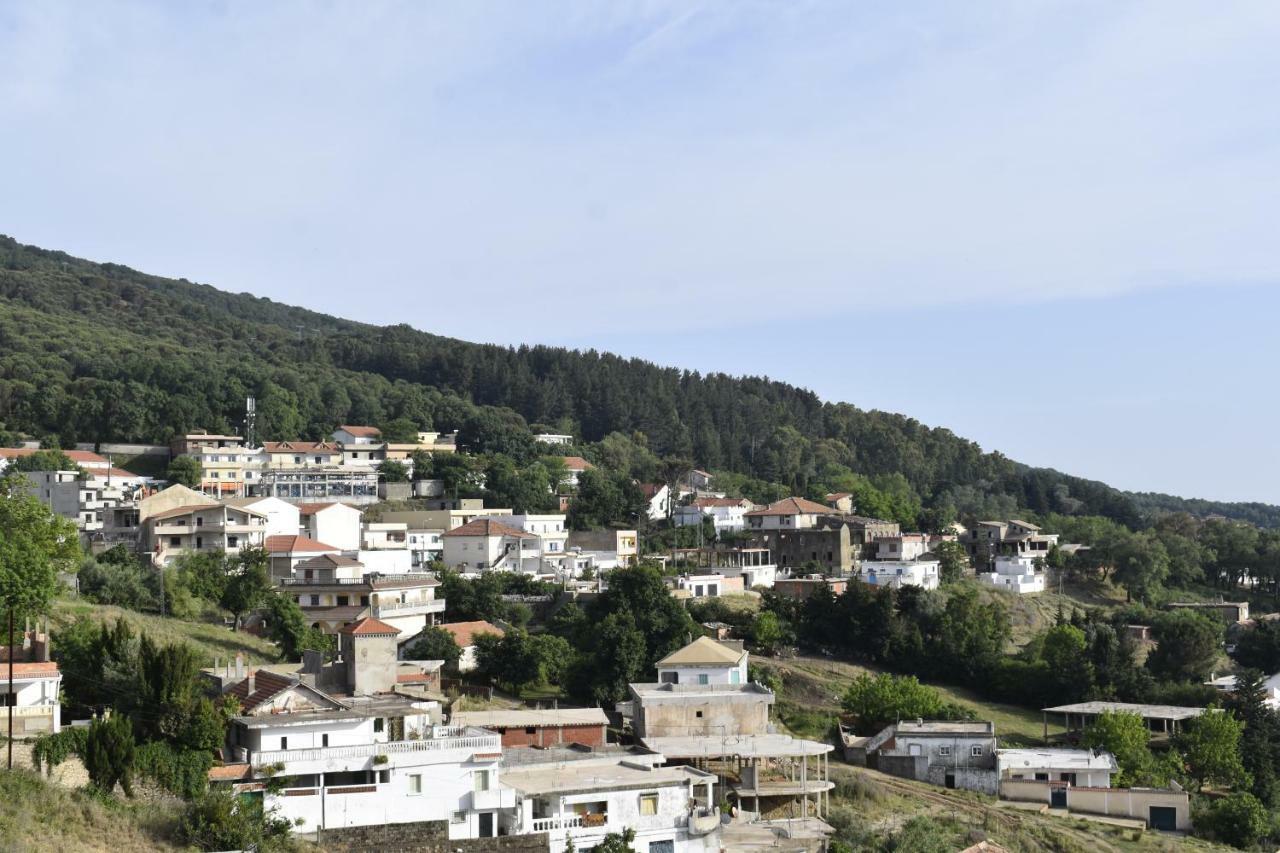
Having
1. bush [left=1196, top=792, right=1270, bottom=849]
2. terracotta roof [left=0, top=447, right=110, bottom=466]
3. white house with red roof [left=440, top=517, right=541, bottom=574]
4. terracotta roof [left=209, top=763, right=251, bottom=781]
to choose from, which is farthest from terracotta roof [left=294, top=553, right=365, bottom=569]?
bush [left=1196, top=792, right=1270, bottom=849]

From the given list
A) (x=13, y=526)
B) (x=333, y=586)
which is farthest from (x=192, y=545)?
(x=13, y=526)

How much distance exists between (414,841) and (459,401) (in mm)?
73933

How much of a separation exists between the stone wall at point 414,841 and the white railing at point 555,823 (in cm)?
16

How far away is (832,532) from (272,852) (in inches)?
1882

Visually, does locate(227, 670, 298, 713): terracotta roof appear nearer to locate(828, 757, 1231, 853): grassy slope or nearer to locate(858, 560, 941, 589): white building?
locate(828, 757, 1231, 853): grassy slope

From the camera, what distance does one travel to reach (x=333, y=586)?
→ 152ft

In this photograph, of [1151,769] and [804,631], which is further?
[804,631]

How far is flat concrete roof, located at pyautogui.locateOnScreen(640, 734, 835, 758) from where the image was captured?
31.8 meters

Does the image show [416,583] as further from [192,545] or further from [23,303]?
[23,303]

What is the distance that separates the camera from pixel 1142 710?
4597 cm

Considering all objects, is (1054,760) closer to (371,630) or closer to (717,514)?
(371,630)

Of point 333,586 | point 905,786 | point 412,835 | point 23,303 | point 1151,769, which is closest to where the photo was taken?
point 412,835

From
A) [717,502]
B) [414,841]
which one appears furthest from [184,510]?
[717,502]

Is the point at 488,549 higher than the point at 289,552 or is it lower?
lower
